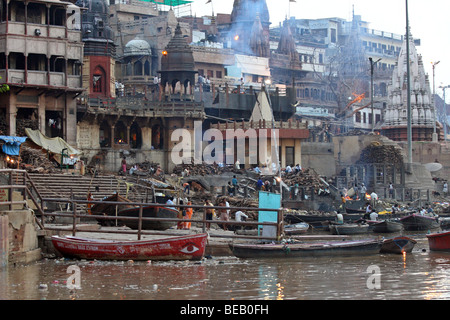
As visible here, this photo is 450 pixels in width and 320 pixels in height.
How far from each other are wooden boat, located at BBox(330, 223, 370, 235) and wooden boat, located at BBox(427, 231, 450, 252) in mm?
8181

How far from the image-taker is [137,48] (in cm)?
6488

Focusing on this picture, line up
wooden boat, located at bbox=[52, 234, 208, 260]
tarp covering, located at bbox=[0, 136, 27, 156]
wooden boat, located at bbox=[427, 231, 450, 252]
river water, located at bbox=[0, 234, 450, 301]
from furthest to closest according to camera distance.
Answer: tarp covering, located at bbox=[0, 136, 27, 156] < wooden boat, located at bbox=[427, 231, 450, 252] < wooden boat, located at bbox=[52, 234, 208, 260] < river water, located at bbox=[0, 234, 450, 301]

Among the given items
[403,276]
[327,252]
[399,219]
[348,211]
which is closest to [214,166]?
[348,211]

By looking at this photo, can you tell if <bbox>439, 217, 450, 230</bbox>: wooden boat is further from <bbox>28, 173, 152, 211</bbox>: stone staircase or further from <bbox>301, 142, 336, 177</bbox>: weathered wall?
<bbox>301, 142, 336, 177</bbox>: weathered wall

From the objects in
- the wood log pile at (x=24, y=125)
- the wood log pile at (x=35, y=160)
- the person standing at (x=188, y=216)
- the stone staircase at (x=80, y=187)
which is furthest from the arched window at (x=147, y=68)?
the person standing at (x=188, y=216)

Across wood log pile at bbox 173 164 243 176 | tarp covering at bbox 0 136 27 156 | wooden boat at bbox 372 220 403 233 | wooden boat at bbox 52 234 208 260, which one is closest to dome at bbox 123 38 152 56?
wood log pile at bbox 173 164 243 176

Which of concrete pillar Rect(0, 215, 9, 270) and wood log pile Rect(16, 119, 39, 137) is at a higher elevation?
wood log pile Rect(16, 119, 39, 137)

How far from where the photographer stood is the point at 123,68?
66625 millimetres

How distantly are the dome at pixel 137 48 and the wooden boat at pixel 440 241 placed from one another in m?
44.1

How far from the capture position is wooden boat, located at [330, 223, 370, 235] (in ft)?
107

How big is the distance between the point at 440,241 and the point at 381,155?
92.3 ft

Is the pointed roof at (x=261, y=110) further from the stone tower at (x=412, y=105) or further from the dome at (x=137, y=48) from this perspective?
the stone tower at (x=412, y=105)

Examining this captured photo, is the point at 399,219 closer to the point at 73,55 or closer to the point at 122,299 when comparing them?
the point at 73,55

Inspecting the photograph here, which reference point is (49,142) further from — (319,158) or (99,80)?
(319,158)
